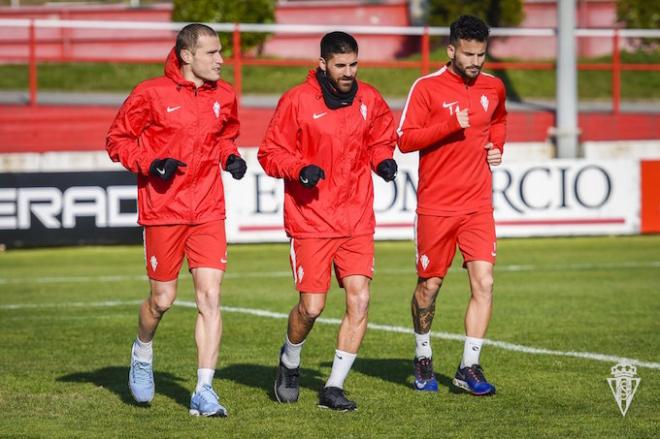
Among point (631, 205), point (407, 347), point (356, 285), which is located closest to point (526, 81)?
point (631, 205)

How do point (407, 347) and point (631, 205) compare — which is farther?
point (631, 205)

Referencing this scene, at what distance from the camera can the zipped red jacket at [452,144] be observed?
8.43m

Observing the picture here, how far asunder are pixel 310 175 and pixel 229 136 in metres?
0.81

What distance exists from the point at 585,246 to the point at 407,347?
8.88 meters

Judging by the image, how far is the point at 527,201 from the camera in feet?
63.6

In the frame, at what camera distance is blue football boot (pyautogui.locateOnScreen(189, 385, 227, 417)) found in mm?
7477

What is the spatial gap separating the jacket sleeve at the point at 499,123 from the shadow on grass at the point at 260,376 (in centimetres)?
197

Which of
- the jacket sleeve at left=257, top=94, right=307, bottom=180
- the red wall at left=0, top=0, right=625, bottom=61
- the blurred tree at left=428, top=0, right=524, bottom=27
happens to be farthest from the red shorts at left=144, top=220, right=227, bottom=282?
the red wall at left=0, top=0, right=625, bottom=61

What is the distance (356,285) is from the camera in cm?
784

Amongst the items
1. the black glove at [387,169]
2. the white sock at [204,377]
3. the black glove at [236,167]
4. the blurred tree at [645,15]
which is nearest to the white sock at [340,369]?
the white sock at [204,377]

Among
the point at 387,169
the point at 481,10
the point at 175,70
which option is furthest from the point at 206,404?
the point at 481,10

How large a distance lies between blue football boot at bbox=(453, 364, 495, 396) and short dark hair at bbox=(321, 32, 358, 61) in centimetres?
211

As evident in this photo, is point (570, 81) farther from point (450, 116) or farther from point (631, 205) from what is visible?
point (450, 116)

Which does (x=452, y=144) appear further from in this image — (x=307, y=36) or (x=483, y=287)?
(x=307, y=36)
